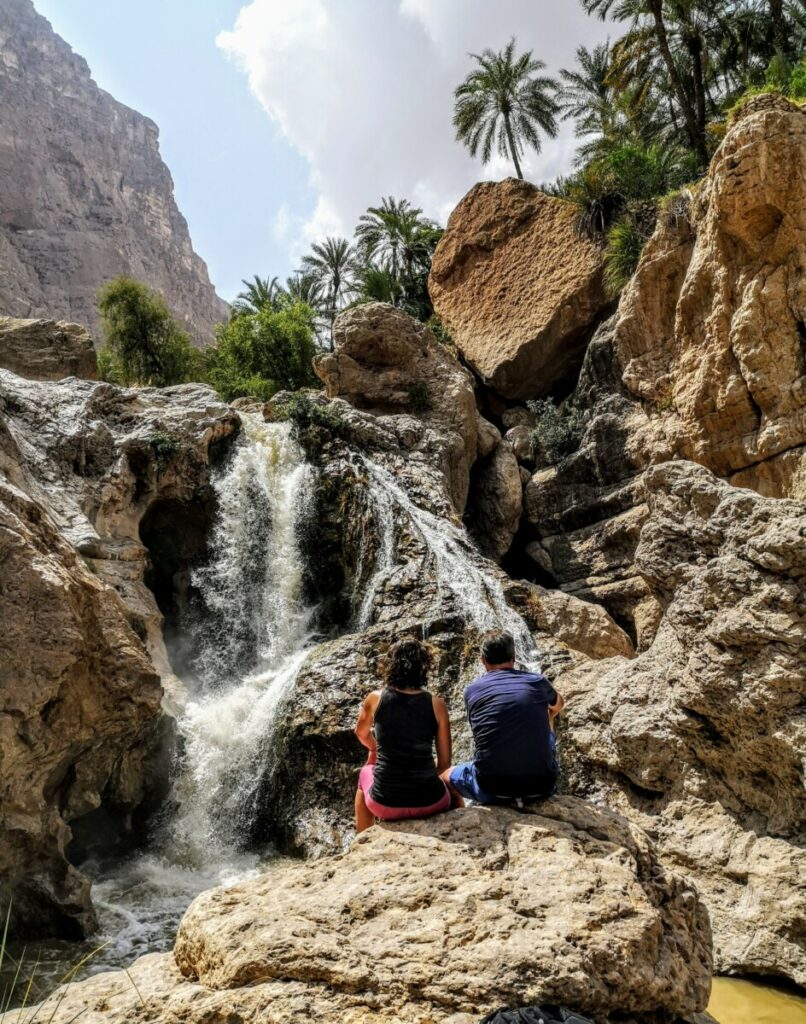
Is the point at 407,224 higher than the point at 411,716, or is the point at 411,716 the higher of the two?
the point at 407,224

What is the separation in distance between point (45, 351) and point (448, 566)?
13.9 m

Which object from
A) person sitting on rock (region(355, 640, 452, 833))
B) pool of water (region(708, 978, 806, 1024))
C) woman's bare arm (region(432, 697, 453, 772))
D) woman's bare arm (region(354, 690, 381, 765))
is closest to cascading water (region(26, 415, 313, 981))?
woman's bare arm (region(354, 690, 381, 765))

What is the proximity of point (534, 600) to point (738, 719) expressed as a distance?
597cm

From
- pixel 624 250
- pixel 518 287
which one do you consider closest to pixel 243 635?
pixel 624 250

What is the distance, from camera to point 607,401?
18.3m

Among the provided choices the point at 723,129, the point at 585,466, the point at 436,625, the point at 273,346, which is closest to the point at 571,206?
the point at 723,129

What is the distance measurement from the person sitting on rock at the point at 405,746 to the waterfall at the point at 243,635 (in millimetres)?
4914

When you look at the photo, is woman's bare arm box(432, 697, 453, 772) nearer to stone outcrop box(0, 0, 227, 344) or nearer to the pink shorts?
the pink shorts

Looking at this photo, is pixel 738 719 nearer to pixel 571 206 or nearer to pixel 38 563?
pixel 38 563

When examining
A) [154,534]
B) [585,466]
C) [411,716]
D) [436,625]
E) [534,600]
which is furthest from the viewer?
[585,466]

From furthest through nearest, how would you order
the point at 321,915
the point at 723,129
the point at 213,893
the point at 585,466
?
1. the point at 585,466
2. the point at 723,129
3. the point at 213,893
4. the point at 321,915

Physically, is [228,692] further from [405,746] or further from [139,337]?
[139,337]

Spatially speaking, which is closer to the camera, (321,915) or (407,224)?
(321,915)

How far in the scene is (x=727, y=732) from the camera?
5633 mm
